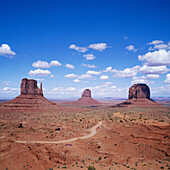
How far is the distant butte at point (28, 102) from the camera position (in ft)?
262

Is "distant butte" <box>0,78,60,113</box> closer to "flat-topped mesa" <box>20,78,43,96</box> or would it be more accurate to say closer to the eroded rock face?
"flat-topped mesa" <box>20,78,43,96</box>

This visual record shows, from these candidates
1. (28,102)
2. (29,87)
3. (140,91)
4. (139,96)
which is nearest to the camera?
(28,102)

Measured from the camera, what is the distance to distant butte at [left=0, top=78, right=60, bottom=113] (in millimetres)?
79875

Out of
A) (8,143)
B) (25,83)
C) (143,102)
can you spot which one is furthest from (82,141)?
(143,102)

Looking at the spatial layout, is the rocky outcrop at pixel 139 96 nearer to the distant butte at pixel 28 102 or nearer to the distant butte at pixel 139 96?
the distant butte at pixel 139 96

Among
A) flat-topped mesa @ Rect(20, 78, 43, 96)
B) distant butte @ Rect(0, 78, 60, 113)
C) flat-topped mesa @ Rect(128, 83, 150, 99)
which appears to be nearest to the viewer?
distant butte @ Rect(0, 78, 60, 113)

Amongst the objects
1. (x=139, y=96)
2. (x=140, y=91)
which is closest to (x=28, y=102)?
(x=139, y=96)

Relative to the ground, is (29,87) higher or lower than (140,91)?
higher

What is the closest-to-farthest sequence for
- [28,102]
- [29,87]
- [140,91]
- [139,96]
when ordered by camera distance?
[28,102]
[29,87]
[139,96]
[140,91]

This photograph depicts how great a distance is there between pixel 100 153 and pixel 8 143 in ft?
51.3

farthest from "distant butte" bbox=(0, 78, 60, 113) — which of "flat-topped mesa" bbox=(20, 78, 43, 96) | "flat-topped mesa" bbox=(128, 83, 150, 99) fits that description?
"flat-topped mesa" bbox=(128, 83, 150, 99)

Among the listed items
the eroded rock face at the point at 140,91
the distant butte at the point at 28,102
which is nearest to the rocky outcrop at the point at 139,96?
the eroded rock face at the point at 140,91

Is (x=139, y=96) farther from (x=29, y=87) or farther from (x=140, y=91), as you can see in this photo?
(x=29, y=87)

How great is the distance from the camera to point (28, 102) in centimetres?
8850
